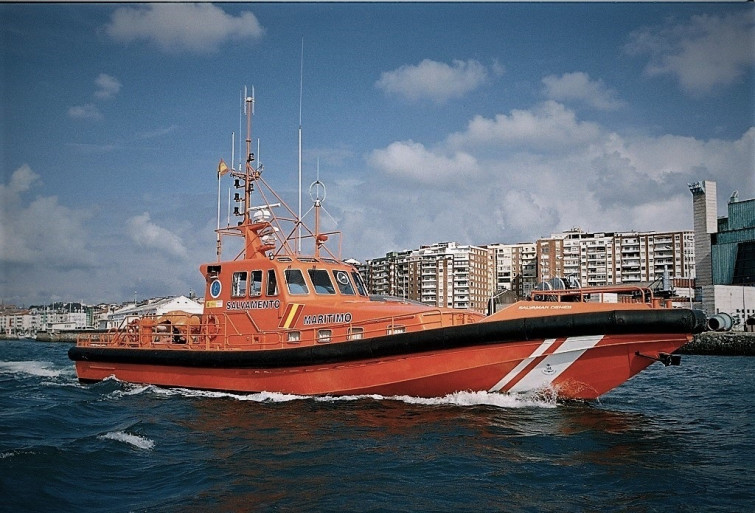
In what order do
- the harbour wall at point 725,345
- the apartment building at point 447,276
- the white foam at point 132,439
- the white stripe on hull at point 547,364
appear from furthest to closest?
the apartment building at point 447,276, the harbour wall at point 725,345, the white stripe on hull at point 547,364, the white foam at point 132,439

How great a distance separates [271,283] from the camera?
1133 centimetres

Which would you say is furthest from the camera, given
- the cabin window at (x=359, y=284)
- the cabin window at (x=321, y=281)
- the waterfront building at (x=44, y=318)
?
the waterfront building at (x=44, y=318)

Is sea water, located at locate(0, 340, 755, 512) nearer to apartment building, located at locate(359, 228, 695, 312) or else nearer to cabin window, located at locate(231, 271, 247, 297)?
cabin window, located at locate(231, 271, 247, 297)

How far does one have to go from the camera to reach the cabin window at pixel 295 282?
11258mm

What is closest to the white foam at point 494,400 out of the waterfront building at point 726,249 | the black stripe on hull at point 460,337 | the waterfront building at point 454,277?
the black stripe on hull at point 460,337

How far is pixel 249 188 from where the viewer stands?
12.9 meters

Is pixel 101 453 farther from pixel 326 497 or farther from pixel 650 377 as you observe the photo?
pixel 650 377

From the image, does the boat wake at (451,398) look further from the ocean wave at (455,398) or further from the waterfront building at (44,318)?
the waterfront building at (44,318)

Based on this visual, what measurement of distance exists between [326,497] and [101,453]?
304cm

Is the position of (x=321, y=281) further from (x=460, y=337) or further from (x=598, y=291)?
(x=598, y=291)

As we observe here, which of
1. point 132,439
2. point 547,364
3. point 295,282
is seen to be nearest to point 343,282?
point 295,282

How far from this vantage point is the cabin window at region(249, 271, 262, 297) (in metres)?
11.5

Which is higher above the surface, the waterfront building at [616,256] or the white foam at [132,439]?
the waterfront building at [616,256]

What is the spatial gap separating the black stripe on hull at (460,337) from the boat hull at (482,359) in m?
0.01
